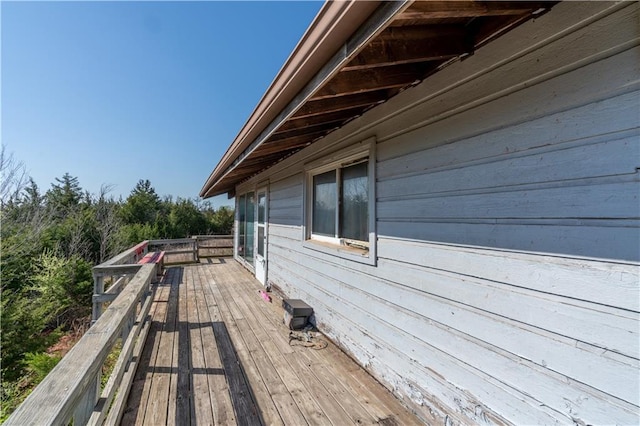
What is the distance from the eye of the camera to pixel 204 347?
2.93m

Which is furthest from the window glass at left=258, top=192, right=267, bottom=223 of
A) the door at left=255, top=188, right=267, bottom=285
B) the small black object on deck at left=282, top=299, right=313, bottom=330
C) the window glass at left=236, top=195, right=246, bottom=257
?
the small black object on deck at left=282, top=299, right=313, bottom=330

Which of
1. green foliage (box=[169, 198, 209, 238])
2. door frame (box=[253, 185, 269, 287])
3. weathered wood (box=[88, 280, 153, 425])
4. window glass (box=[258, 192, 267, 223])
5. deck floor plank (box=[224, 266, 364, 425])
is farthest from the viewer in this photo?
green foliage (box=[169, 198, 209, 238])

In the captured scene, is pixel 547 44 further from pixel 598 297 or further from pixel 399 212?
pixel 399 212

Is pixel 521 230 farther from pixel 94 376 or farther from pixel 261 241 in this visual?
pixel 261 241

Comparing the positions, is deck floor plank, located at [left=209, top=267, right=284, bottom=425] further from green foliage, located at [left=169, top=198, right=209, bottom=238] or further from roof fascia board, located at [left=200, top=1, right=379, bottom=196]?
green foliage, located at [left=169, top=198, right=209, bottom=238]

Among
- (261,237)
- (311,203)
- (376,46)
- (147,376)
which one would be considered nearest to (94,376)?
(147,376)

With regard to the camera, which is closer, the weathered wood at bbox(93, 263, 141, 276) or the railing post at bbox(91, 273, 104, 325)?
the railing post at bbox(91, 273, 104, 325)

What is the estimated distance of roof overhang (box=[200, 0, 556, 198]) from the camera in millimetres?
1034

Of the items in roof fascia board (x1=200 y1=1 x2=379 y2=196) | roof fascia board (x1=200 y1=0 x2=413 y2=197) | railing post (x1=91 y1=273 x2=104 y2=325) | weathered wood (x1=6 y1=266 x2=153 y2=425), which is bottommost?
railing post (x1=91 y1=273 x2=104 y2=325)

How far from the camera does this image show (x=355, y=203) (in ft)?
8.96

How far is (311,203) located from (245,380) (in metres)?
2.14

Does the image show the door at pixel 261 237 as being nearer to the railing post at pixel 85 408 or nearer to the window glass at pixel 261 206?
the window glass at pixel 261 206

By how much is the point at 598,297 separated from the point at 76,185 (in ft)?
98.1

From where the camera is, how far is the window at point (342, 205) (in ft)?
8.25
